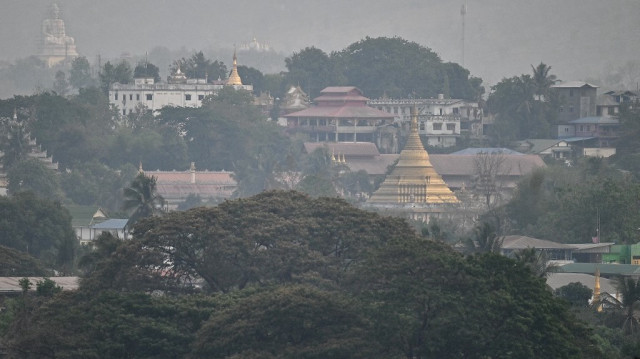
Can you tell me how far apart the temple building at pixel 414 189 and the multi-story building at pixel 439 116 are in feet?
51.8

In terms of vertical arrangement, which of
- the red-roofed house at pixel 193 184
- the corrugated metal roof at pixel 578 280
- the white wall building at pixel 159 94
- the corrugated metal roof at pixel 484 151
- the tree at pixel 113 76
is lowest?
the corrugated metal roof at pixel 578 280

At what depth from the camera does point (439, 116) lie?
128 metres

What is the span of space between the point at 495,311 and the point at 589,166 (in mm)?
54844

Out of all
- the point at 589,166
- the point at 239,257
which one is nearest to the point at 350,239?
the point at 239,257

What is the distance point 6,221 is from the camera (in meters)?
77.1

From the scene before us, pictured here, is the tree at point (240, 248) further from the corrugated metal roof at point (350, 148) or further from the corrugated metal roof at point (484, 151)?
the corrugated metal roof at point (350, 148)

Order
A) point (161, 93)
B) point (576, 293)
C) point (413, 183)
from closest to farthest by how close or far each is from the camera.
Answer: point (576, 293) → point (413, 183) → point (161, 93)

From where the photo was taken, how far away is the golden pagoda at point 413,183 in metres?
103

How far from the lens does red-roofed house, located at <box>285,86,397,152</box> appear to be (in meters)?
→ 129

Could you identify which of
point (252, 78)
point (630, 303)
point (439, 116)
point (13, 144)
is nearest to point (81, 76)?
point (252, 78)

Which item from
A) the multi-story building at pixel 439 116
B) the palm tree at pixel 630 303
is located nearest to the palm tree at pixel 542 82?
the multi-story building at pixel 439 116

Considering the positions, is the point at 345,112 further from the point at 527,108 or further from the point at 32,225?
the point at 32,225

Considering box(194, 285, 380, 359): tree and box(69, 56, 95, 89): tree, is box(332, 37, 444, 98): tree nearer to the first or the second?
box(69, 56, 95, 89): tree

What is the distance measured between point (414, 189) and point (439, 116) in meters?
23.2
